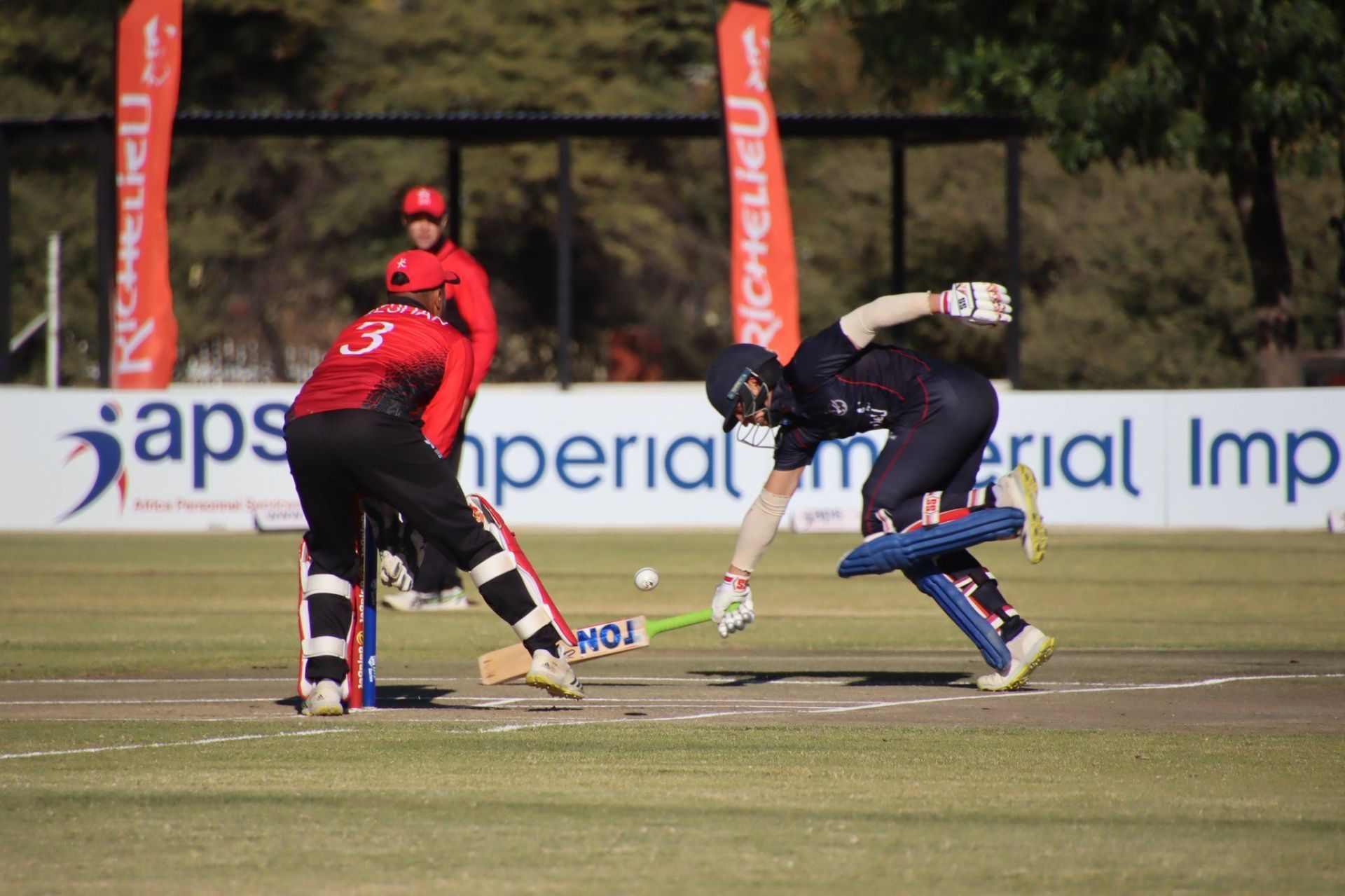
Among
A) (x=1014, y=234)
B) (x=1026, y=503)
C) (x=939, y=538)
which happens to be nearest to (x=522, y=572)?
(x=939, y=538)

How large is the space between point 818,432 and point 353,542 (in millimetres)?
2253

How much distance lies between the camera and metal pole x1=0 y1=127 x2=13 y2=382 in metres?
24.5

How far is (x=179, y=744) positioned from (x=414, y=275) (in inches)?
82.0

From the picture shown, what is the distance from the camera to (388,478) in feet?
23.5

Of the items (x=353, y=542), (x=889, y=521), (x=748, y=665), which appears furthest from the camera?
(x=748, y=665)

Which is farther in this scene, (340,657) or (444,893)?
(340,657)

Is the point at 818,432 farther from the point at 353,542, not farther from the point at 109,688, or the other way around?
the point at 109,688

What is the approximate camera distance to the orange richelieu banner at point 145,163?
21203 millimetres

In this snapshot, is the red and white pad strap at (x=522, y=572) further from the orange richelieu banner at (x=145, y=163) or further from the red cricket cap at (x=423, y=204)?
the orange richelieu banner at (x=145, y=163)

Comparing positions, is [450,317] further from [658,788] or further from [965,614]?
[658,788]

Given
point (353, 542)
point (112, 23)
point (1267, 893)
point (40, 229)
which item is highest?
point (112, 23)

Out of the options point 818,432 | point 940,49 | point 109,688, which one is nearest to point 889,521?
point 818,432

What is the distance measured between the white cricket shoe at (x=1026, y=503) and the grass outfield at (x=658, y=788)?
0.68 meters

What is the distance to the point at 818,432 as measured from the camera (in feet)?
27.9
